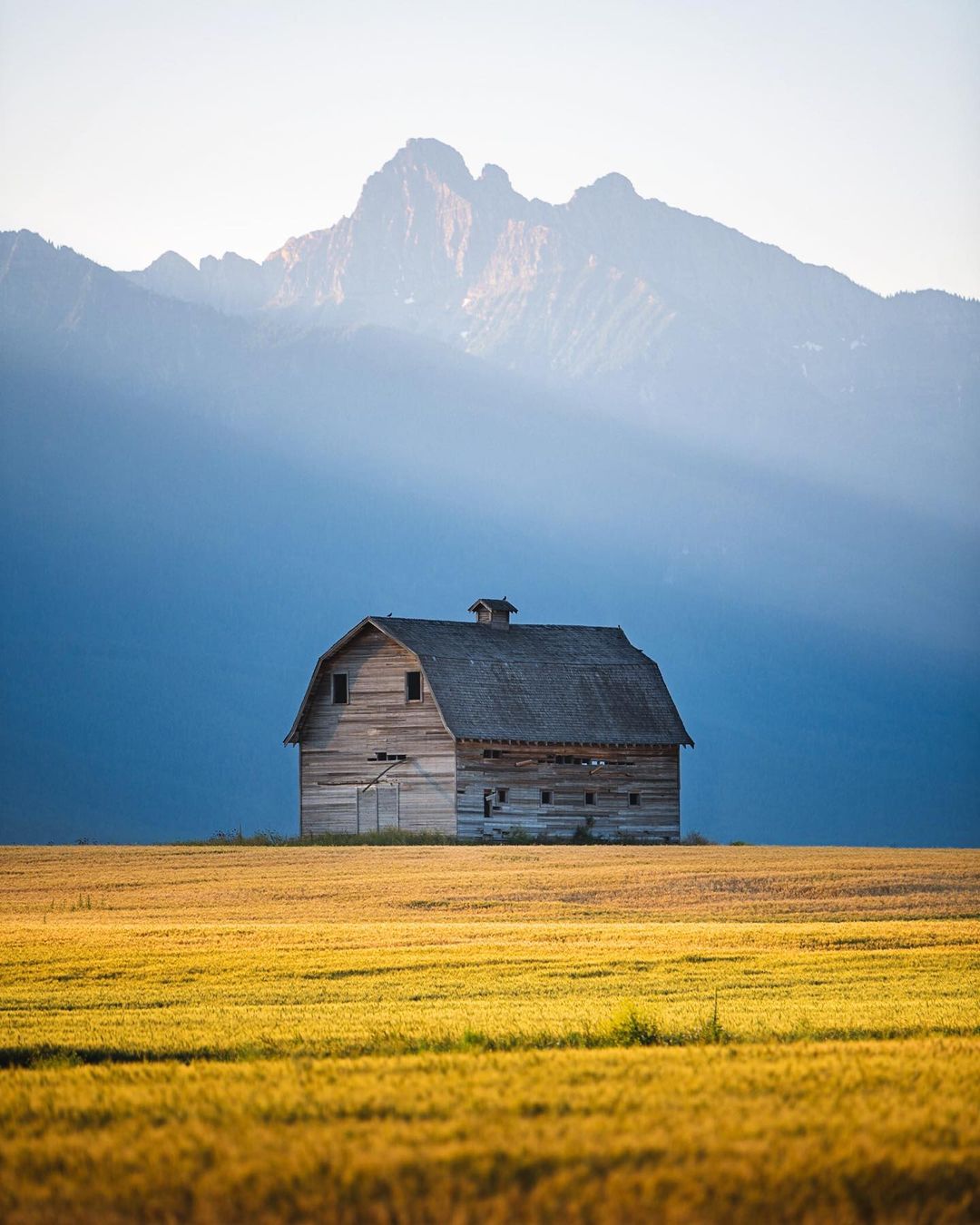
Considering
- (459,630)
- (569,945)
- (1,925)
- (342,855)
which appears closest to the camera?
(569,945)

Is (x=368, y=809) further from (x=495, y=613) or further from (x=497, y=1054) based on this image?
(x=497, y=1054)

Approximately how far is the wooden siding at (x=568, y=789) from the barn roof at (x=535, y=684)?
0.60 metres

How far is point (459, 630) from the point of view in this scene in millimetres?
69188

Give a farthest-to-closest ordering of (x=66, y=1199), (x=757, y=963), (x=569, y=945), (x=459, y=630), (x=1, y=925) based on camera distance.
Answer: (x=459, y=630) → (x=1, y=925) → (x=569, y=945) → (x=757, y=963) → (x=66, y=1199)

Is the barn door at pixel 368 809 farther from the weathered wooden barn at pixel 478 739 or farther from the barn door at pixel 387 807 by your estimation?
the barn door at pixel 387 807

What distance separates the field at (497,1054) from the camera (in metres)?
9.39

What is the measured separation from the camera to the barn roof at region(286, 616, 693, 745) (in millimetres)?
64562

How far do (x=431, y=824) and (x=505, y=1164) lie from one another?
5421 centimetres

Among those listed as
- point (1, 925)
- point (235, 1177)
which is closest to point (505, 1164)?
point (235, 1177)

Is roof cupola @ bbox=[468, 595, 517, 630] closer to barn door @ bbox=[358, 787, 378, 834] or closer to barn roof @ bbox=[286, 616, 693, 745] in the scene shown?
barn roof @ bbox=[286, 616, 693, 745]

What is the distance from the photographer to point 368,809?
6575cm

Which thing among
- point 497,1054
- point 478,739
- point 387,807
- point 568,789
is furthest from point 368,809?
point 497,1054

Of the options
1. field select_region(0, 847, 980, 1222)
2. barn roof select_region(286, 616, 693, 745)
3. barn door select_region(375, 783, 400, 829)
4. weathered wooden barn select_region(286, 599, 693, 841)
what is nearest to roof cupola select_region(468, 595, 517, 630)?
barn roof select_region(286, 616, 693, 745)

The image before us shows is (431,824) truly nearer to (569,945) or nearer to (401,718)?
(401,718)
